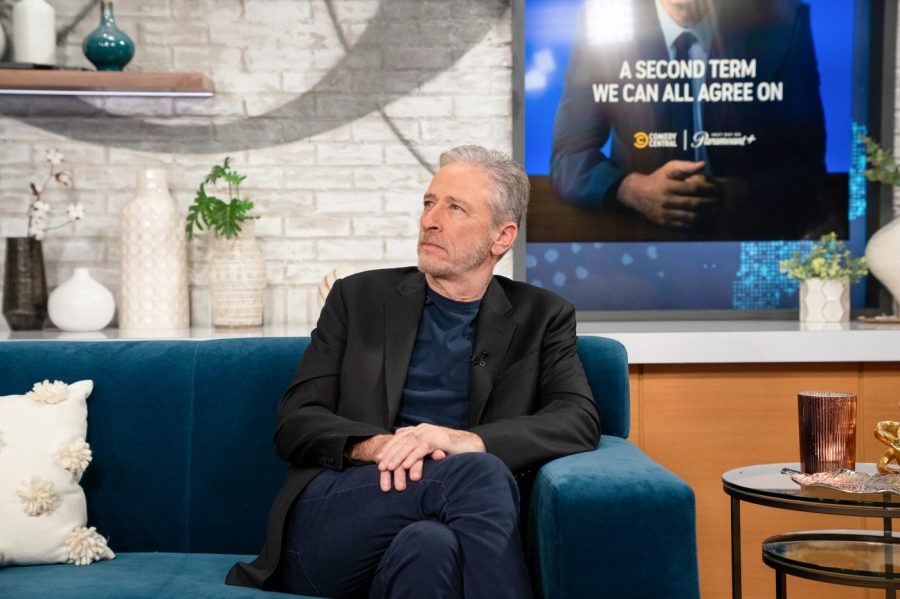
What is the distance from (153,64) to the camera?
3.61 metres

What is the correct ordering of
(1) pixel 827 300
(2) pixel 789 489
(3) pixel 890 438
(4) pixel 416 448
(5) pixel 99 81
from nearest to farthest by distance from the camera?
(4) pixel 416 448 < (2) pixel 789 489 < (3) pixel 890 438 < (5) pixel 99 81 < (1) pixel 827 300

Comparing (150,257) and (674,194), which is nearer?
(150,257)

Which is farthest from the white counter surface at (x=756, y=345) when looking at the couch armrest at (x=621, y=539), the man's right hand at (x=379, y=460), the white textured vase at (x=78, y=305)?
the couch armrest at (x=621, y=539)

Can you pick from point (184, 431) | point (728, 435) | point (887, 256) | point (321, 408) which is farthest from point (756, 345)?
point (184, 431)

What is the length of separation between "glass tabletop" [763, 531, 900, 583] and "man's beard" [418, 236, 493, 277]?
0.95 metres

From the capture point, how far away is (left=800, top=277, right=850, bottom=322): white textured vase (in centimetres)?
353

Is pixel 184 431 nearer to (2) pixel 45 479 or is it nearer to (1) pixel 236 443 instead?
(1) pixel 236 443

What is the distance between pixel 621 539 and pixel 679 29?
7.96ft

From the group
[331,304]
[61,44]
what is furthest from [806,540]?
[61,44]

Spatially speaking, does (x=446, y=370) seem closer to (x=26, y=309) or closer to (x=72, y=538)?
(x=72, y=538)

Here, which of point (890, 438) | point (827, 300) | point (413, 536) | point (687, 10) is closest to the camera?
point (413, 536)

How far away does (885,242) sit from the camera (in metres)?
3.50

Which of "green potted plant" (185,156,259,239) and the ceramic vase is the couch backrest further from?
the ceramic vase

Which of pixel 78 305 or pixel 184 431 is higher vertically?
pixel 78 305
